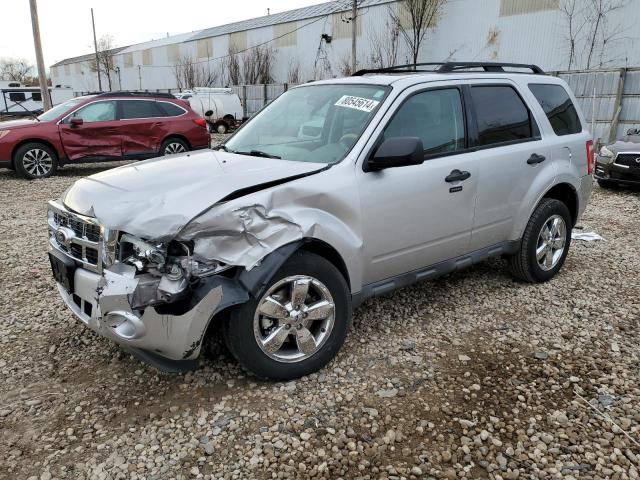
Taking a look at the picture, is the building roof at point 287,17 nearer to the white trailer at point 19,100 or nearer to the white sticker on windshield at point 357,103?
the white trailer at point 19,100

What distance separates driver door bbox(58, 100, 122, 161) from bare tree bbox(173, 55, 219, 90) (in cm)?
3251

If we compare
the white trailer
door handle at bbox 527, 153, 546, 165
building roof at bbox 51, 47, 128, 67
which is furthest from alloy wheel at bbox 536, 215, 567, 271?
building roof at bbox 51, 47, 128, 67

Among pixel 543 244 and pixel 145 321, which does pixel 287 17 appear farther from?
pixel 145 321

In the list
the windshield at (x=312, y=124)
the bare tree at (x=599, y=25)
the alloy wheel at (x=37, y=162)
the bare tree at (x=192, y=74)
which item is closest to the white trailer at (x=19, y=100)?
the bare tree at (x=192, y=74)

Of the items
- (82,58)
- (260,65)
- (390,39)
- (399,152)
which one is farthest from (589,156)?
(82,58)

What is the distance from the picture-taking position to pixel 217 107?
23.3m

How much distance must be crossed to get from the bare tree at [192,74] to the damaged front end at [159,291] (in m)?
41.7

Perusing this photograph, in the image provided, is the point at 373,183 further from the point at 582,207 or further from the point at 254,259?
the point at 582,207

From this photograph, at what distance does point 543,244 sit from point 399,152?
2.23 meters

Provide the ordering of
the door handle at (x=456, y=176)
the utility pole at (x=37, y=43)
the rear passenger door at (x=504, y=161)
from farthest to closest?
the utility pole at (x=37, y=43), the rear passenger door at (x=504, y=161), the door handle at (x=456, y=176)

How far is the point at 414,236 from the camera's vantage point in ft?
11.7

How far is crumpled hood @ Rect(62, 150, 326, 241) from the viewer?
260cm

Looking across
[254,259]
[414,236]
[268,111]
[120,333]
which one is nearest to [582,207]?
[414,236]

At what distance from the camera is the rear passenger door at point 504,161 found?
3969mm
